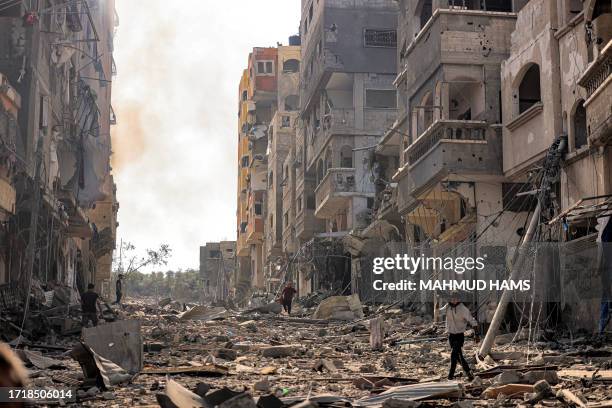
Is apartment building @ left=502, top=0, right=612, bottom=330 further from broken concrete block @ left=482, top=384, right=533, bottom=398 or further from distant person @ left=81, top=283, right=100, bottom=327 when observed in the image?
distant person @ left=81, top=283, right=100, bottom=327

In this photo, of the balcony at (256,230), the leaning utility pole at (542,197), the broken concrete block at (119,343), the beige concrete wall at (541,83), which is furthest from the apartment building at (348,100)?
the broken concrete block at (119,343)

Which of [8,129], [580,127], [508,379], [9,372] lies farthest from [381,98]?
[9,372]

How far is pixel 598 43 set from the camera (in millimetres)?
16234

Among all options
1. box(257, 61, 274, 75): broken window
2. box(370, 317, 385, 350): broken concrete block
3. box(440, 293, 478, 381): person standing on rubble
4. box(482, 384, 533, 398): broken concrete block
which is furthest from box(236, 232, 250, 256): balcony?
box(482, 384, 533, 398): broken concrete block

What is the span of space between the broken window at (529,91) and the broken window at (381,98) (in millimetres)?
23016

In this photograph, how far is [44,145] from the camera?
26969mm

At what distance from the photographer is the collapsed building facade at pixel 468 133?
17078mm

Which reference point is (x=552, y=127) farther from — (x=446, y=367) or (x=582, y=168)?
(x=446, y=367)

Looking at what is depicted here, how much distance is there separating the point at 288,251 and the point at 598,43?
43170mm

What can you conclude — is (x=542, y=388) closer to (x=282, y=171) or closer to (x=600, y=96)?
(x=600, y=96)

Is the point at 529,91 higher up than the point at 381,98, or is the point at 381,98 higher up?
the point at 381,98

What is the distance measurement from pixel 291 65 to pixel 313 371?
192 ft

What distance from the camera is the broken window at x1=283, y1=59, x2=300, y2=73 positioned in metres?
70.0

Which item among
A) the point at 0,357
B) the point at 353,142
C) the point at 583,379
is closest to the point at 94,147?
the point at 353,142
